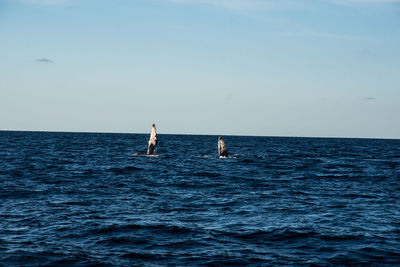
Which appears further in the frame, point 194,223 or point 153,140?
point 153,140

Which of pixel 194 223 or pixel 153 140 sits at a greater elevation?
pixel 153 140

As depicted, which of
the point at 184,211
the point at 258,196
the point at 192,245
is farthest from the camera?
the point at 258,196

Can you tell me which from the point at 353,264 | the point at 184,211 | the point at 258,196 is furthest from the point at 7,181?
the point at 353,264

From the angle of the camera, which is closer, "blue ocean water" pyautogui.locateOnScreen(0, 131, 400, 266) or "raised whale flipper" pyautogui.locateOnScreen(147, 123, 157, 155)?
"blue ocean water" pyautogui.locateOnScreen(0, 131, 400, 266)

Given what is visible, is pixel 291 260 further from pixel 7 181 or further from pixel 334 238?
pixel 7 181

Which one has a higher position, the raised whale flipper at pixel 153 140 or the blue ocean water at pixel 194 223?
the raised whale flipper at pixel 153 140

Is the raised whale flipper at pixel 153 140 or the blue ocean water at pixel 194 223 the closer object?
the blue ocean water at pixel 194 223

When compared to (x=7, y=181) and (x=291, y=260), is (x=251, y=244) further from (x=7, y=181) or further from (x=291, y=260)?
(x=7, y=181)

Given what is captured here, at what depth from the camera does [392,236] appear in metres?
15.8

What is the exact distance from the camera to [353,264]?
1276cm

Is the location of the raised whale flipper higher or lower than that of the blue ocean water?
higher

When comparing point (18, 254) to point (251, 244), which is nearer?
point (18, 254)

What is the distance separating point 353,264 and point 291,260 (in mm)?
1844

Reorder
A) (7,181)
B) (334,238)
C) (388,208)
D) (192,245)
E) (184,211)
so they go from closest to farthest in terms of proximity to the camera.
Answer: (192,245) → (334,238) → (184,211) → (388,208) → (7,181)
